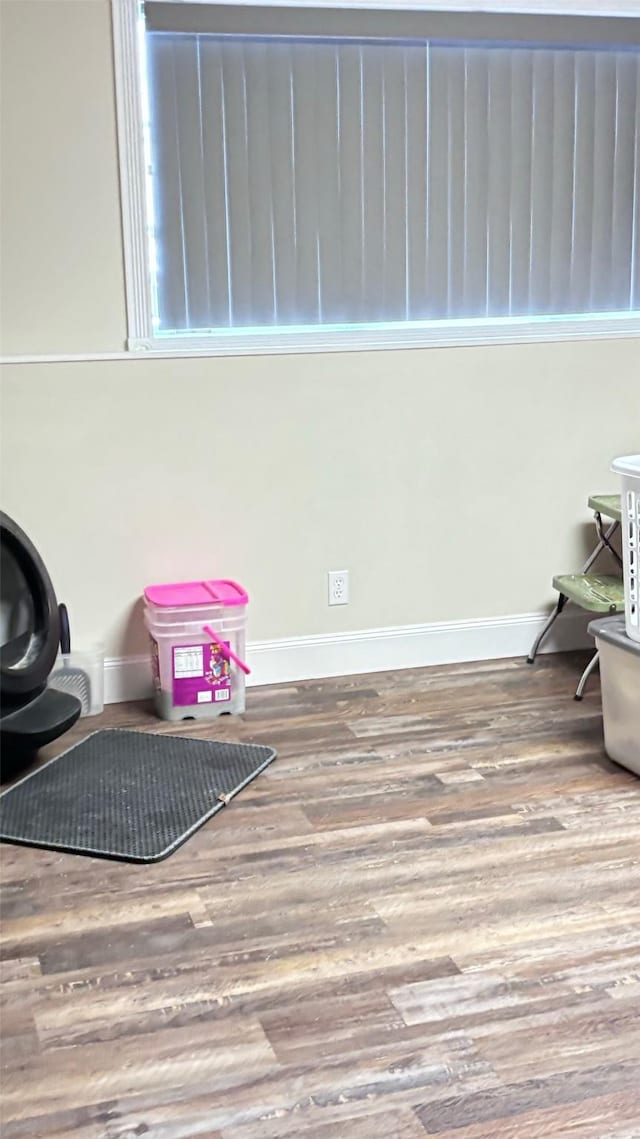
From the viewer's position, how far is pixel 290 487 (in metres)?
3.66

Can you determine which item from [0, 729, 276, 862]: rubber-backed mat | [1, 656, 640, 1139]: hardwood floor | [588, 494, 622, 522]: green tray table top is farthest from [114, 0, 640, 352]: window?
[1, 656, 640, 1139]: hardwood floor

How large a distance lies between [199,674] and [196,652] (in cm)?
6

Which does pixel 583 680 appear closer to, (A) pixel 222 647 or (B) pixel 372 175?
(A) pixel 222 647

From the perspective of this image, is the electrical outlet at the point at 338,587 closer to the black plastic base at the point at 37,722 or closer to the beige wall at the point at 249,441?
the beige wall at the point at 249,441

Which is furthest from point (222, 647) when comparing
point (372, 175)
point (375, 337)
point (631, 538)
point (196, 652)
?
point (372, 175)

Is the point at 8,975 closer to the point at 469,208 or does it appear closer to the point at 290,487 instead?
the point at 290,487

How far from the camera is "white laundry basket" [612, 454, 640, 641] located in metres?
2.93

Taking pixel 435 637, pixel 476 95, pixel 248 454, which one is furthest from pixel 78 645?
pixel 476 95

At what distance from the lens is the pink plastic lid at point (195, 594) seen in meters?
3.41

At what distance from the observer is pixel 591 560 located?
3906 millimetres

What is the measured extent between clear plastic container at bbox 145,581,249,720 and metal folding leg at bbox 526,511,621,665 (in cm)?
102

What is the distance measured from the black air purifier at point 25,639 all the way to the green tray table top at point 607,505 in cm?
170

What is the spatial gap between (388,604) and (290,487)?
0.50 meters

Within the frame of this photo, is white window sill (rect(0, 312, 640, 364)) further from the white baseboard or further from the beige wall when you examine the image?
the white baseboard
